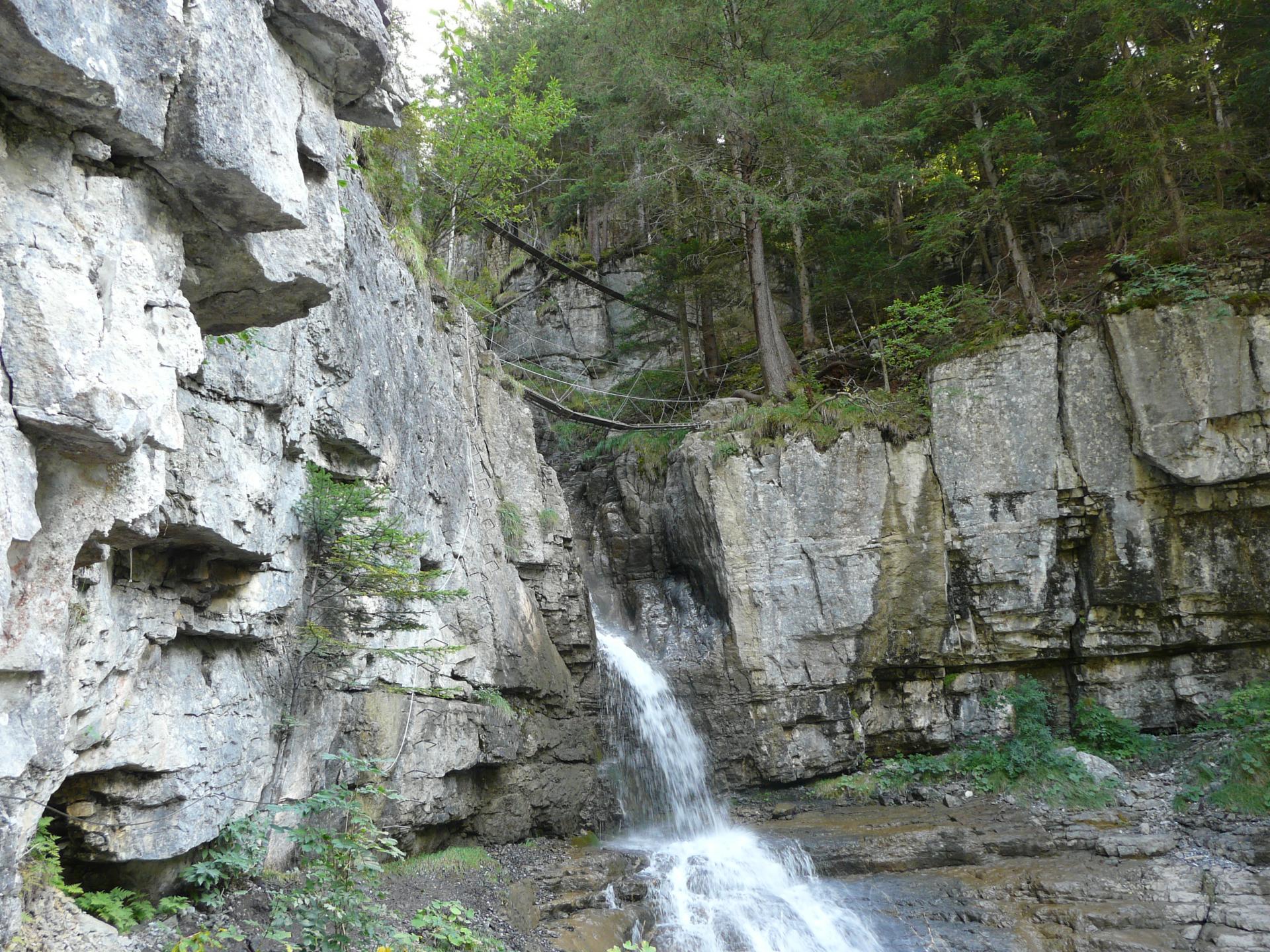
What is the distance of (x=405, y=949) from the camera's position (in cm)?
561

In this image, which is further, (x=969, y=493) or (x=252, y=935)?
(x=969, y=493)

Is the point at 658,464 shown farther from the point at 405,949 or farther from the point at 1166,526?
the point at 405,949

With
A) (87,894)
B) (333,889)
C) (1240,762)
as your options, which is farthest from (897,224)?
(87,894)

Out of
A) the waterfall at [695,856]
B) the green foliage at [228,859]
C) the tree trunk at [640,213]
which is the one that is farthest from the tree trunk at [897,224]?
the green foliage at [228,859]

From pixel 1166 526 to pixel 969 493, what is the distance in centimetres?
261

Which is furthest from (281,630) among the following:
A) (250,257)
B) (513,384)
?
(513,384)

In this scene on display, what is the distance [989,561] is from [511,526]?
6.93 meters

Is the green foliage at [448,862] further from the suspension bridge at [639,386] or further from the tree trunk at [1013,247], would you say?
the tree trunk at [1013,247]

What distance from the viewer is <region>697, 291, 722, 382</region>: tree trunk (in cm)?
1684

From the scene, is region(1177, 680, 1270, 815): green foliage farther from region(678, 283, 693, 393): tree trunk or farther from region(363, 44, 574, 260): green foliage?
region(363, 44, 574, 260): green foliage

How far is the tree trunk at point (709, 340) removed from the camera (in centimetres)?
1684

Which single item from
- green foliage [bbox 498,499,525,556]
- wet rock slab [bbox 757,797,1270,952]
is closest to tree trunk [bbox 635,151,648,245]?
green foliage [bbox 498,499,525,556]

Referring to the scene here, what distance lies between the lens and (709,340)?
17109 millimetres

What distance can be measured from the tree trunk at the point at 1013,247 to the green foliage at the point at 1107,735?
5.67 meters
